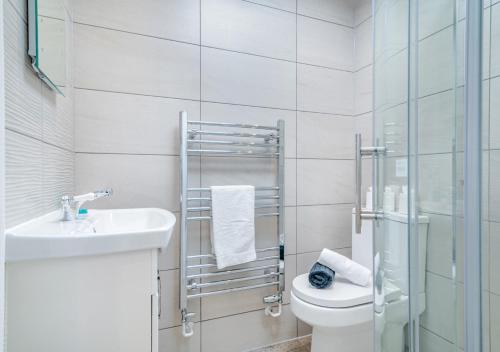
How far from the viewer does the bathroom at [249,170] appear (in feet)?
1.45

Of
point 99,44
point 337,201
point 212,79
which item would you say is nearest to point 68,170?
point 99,44

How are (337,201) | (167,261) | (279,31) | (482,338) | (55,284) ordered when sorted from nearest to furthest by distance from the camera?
(482,338) → (55,284) → (167,261) → (279,31) → (337,201)

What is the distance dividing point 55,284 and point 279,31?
1695 mm

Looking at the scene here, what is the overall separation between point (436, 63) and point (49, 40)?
Result: 117 centimetres

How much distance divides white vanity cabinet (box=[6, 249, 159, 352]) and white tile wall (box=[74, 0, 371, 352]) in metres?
0.69

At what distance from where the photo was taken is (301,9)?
179cm

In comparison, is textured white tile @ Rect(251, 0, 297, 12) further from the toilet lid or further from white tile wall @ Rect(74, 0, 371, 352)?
the toilet lid

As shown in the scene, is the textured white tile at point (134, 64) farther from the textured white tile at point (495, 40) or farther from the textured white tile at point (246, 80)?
the textured white tile at point (495, 40)

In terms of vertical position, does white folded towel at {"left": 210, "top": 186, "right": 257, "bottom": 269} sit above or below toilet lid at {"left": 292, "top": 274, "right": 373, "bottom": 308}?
above

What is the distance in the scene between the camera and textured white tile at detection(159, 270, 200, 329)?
4.73ft

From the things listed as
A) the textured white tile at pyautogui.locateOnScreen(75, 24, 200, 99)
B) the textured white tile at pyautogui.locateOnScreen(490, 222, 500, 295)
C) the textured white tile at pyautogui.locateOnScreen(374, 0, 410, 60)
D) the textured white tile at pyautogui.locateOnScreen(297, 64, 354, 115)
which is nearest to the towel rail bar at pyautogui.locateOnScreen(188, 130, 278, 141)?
the textured white tile at pyautogui.locateOnScreen(75, 24, 200, 99)

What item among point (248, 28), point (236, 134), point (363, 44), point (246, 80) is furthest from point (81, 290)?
point (363, 44)

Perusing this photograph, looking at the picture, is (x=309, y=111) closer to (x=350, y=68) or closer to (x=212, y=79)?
(x=350, y=68)

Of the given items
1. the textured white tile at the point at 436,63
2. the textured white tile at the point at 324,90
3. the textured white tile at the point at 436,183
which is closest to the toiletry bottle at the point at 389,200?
the textured white tile at the point at 436,183
